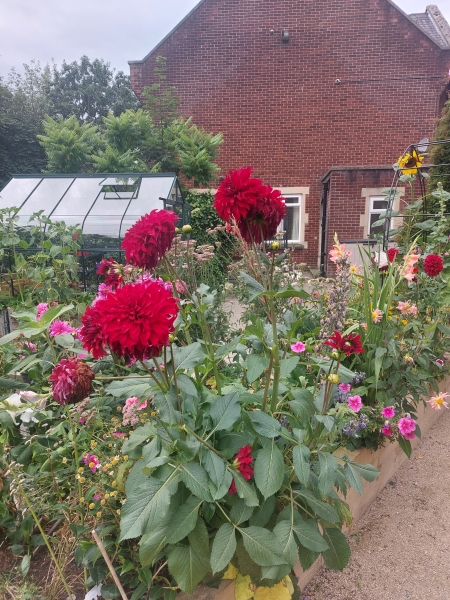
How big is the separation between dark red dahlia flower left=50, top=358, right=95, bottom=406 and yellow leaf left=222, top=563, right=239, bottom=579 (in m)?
0.72

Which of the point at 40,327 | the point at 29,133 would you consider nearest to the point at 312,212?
the point at 40,327

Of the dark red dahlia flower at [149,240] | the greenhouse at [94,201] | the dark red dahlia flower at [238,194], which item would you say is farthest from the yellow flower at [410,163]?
the greenhouse at [94,201]

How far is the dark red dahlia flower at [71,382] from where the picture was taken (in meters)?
1.00

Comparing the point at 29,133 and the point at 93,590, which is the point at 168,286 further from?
the point at 29,133

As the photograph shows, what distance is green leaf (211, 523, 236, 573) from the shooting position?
3.28ft

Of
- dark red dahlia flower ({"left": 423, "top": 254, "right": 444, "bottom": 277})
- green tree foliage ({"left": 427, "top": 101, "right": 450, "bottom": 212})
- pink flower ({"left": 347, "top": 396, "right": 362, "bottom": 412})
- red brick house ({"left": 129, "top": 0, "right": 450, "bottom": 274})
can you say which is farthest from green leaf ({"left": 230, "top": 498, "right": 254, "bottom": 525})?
red brick house ({"left": 129, "top": 0, "right": 450, "bottom": 274})

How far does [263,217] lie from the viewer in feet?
3.51

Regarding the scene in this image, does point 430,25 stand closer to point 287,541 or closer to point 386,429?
point 386,429

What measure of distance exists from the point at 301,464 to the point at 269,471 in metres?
0.09

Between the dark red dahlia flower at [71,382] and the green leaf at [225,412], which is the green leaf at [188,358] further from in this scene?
the dark red dahlia flower at [71,382]

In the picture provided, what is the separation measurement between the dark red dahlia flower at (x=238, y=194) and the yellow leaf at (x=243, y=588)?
42.7 inches

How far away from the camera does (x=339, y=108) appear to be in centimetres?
941

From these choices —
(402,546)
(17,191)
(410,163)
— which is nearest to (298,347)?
(402,546)

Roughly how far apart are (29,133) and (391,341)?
18.3 meters
